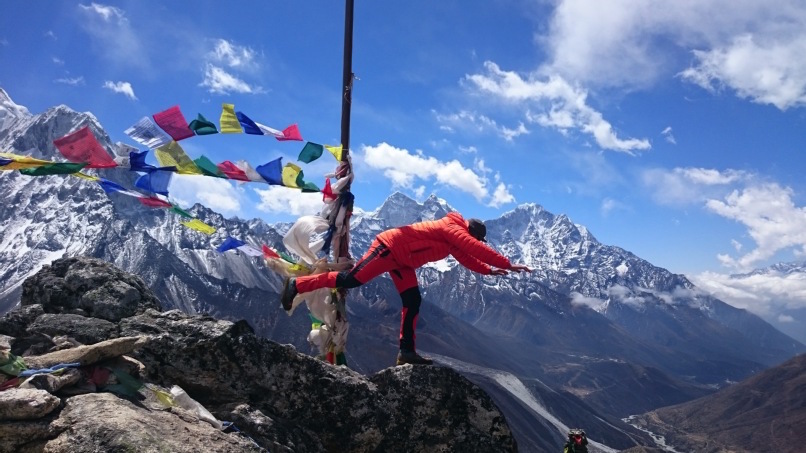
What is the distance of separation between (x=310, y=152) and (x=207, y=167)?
210 centimetres

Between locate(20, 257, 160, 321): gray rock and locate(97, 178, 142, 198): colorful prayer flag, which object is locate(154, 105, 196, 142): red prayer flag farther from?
locate(20, 257, 160, 321): gray rock

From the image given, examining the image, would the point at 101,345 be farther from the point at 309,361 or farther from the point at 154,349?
the point at 309,361

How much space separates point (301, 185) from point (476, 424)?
5.88 meters

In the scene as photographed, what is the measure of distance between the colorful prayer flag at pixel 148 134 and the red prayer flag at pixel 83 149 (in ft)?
2.20

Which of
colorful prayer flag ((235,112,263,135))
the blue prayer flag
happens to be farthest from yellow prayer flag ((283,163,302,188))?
the blue prayer flag

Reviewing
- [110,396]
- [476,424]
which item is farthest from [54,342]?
[476,424]

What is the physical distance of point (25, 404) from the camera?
5320mm

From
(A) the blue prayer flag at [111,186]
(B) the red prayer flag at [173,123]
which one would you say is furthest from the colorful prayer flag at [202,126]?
(A) the blue prayer flag at [111,186]

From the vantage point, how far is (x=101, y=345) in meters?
6.56

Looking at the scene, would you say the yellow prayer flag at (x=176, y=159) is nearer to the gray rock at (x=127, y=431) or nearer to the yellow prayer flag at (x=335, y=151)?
the yellow prayer flag at (x=335, y=151)

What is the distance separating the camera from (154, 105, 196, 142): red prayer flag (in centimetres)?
1038

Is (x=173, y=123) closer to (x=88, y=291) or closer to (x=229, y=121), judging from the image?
(x=229, y=121)

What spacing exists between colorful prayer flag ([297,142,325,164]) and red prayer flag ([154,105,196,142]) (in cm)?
228

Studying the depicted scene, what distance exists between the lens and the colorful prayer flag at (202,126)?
10.7m
